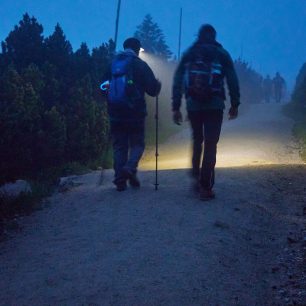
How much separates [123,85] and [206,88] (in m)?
1.41

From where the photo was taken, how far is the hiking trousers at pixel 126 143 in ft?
23.5

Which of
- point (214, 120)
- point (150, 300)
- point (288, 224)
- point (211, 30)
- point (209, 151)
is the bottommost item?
point (150, 300)

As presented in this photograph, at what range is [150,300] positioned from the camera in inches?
146

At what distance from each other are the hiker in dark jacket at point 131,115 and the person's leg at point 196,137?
2.86ft

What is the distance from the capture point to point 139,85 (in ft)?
23.1

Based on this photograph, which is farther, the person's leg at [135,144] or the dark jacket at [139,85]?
the person's leg at [135,144]

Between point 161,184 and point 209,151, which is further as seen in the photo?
point 161,184

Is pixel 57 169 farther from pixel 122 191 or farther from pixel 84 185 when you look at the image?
pixel 122 191

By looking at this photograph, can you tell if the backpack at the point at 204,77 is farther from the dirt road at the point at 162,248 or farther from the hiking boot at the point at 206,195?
the dirt road at the point at 162,248

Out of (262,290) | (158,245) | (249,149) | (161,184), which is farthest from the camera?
(249,149)

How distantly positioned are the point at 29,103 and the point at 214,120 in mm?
5444

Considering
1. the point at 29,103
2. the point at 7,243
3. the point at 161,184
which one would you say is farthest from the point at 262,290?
the point at 29,103

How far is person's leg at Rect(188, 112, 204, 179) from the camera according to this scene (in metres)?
6.52

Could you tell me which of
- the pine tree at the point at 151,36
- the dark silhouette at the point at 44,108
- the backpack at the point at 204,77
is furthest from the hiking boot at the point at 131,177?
the pine tree at the point at 151,36
